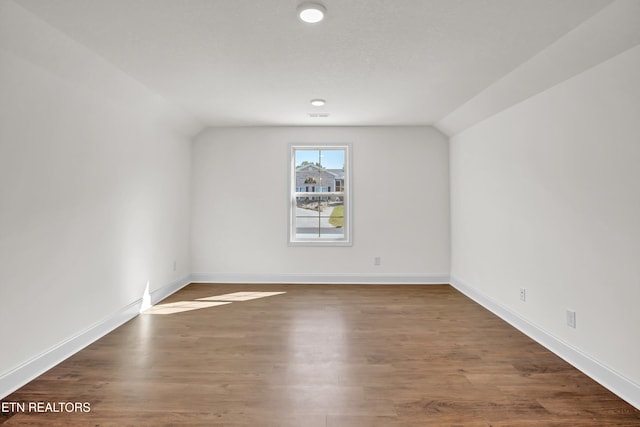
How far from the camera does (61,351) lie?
249 cm

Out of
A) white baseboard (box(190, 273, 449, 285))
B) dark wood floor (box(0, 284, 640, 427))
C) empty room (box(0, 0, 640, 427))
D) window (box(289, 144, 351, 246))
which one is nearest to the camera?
dark wood floor (box(0, 284, 640, 427))

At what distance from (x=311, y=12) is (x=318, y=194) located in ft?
10.9

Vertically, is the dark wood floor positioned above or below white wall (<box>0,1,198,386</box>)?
below

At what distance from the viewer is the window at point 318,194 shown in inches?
202

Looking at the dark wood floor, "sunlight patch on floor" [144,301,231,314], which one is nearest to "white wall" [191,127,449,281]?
"sunlight patch on floor" [144,301,231,314]

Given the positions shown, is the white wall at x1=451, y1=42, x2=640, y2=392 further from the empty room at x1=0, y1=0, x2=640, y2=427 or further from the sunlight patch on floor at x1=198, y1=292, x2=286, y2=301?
the sunlight patch on floor at x1=198, y1=292, x2=286, y2=301

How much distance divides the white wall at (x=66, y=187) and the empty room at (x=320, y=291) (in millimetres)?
16

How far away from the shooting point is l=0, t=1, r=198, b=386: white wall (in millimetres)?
2092

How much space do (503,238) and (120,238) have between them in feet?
12.7

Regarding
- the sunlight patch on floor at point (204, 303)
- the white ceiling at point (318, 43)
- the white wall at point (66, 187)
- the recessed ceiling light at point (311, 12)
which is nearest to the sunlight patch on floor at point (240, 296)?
the sunlight patch on floor at point (204, 303)

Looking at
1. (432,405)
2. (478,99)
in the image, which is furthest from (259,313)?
(478,99)

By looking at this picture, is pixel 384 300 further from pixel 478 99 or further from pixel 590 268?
pixel 478 99

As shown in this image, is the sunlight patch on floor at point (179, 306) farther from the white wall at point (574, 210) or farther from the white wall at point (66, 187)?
the white wall at point (574, 210)

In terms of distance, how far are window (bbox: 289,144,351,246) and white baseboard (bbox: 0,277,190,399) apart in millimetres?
2437
